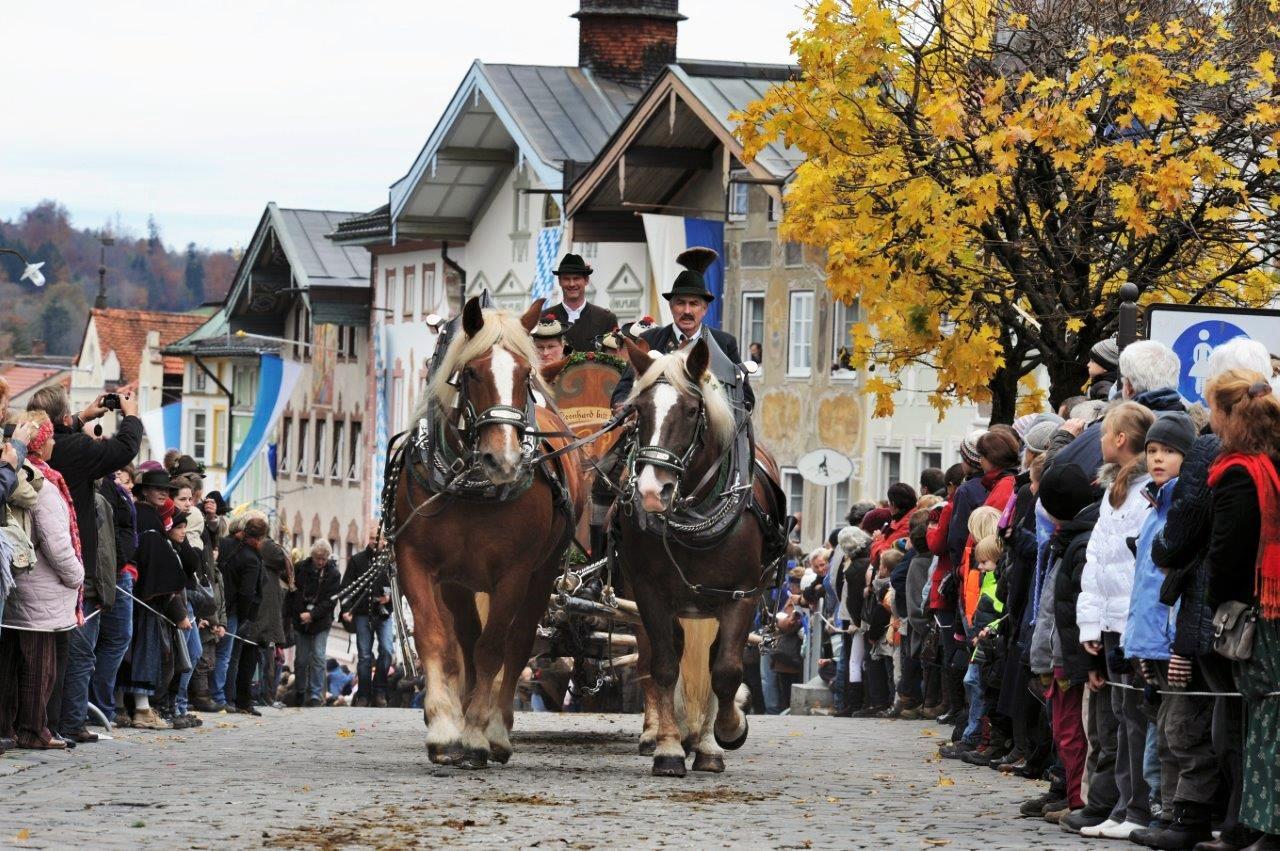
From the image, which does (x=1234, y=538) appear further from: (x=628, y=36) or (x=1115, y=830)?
(x=628, y=36)

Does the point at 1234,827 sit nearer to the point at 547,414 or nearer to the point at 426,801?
the point at 426,801

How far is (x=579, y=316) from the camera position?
53.1 ft

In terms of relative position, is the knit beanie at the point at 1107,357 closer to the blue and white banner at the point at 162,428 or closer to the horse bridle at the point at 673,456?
the horse bridle at the point at 673,456

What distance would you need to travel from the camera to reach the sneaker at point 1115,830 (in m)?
10.4

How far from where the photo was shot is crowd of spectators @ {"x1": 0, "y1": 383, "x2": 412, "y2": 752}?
1384cm

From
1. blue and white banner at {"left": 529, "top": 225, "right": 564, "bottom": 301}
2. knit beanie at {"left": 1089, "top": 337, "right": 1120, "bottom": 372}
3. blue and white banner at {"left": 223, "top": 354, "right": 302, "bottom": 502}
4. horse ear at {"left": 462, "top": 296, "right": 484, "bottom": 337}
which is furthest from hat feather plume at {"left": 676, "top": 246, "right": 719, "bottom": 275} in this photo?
blue and white banner at {"left": 223, "top": 354, "right": 302, "bottom": 502}

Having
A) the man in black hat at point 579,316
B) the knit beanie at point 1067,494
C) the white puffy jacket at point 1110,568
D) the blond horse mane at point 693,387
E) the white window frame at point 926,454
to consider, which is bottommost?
the white puffy jacket at point 1110,568

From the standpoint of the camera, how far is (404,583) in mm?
13141

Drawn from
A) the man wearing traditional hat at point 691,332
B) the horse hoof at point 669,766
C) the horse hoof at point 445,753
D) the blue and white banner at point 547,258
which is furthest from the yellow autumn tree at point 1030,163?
the blue and white banner at point 547,258

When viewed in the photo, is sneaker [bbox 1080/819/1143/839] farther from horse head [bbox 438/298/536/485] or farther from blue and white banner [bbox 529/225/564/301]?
blue and white banner [bbox 529/225/564/301]

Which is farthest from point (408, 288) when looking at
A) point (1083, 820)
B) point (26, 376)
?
point (26, 376)

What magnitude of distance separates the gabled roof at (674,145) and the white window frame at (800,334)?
8.20 feet

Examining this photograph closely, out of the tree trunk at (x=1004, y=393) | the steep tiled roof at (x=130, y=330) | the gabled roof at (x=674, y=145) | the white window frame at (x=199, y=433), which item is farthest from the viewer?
the steep tiled roof at (x=130, y=330)

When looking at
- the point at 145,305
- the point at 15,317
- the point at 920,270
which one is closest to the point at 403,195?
the point at 920,270
